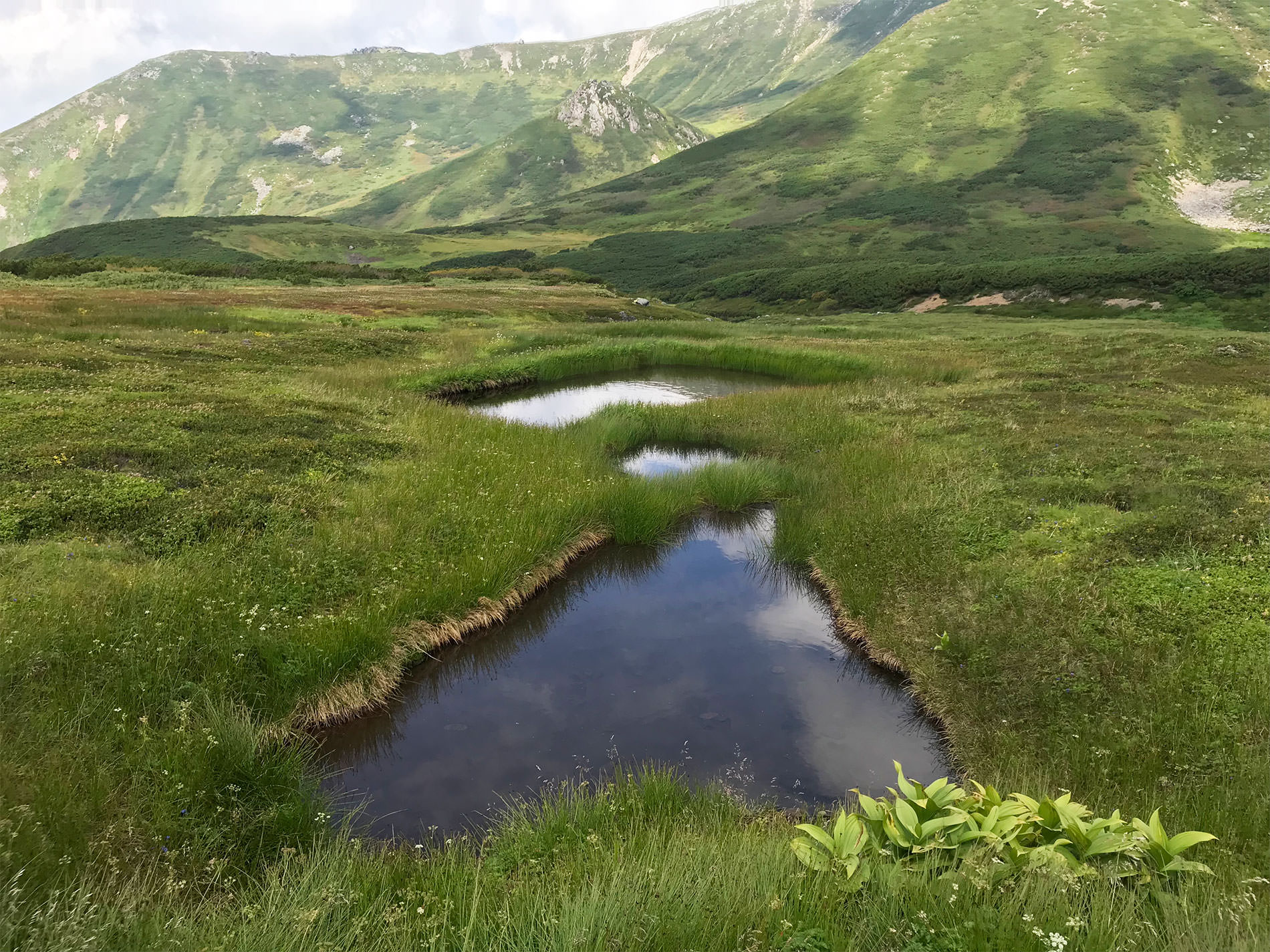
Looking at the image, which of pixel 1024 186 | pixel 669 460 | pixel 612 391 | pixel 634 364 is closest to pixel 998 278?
pixel 634 364

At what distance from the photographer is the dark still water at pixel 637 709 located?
7.86 m

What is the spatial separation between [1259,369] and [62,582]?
38226 mm

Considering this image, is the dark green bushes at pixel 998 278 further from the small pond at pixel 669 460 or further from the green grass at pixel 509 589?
the small pond at pixel 669 460

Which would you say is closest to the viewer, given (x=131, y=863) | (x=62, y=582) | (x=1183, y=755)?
(x=131, y=863)

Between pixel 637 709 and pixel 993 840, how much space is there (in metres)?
5.54

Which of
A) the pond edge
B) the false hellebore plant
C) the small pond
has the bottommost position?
the small pond

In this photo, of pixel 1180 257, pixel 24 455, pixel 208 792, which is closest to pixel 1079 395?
pixel 208 792

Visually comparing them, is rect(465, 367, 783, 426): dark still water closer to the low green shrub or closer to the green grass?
the low green shrub

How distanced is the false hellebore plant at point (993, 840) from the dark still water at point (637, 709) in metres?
3.07

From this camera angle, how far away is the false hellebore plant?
165 inches

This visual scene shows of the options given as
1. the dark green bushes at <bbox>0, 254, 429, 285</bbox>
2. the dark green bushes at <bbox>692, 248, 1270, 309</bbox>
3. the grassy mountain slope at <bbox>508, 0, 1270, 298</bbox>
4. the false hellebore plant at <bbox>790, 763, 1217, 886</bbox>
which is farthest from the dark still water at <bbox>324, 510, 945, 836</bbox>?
the grassy mountain slope at <bbox>508, 0, 1270, 298</bbox>

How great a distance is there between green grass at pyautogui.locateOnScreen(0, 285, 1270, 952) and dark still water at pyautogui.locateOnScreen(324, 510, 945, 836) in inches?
28.7

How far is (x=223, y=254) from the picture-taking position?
135250 millimetres

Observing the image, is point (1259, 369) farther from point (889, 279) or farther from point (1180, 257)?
point (889, 279)
